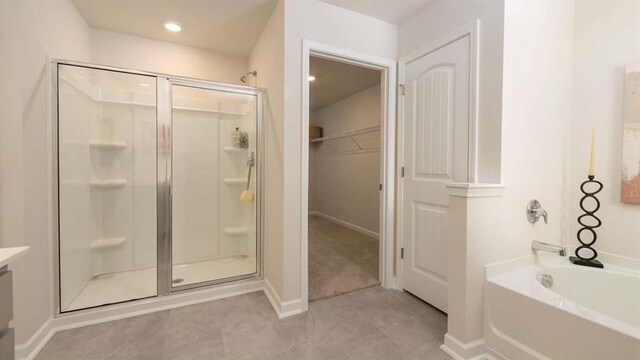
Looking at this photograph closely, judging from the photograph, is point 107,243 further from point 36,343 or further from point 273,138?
point 273,138

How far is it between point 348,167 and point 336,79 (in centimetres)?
168

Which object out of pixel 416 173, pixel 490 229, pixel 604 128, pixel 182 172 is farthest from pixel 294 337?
pixel 604 128

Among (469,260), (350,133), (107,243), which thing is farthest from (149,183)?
(350,133)

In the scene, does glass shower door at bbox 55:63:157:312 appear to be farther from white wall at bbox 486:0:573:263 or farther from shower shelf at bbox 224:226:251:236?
white wall at bbox 486:0:573:263

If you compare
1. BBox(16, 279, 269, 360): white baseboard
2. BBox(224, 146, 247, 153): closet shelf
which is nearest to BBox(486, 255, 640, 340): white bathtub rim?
BBox(16, 279, 269, 360): white baseboard

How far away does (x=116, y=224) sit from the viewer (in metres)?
2.49

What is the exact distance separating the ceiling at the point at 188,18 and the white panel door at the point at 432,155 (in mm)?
1416

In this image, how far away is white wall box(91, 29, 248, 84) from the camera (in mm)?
2553

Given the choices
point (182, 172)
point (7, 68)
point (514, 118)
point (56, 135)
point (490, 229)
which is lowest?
point (490, 229)

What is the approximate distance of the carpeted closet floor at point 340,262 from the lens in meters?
2.40

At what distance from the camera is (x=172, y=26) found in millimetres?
2467

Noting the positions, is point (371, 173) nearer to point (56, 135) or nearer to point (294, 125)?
point (294, 125)

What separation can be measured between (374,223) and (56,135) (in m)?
3.81

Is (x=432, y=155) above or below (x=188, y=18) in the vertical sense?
below
